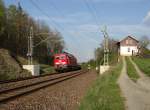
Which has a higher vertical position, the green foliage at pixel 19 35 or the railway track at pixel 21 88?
the green foliage at pixel 19 35

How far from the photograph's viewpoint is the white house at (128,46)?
12900cm

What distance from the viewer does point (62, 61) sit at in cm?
5938

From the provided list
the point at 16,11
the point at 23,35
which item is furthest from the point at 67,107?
the point at 16,11

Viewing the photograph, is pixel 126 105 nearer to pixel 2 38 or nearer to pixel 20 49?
pixel 2 38

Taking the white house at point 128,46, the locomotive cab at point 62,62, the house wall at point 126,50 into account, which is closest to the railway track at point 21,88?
the locomotive cab at point 62,62

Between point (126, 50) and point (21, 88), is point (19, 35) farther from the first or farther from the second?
point (21, 88)

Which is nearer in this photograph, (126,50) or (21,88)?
(21,88)

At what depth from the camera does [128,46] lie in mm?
131500

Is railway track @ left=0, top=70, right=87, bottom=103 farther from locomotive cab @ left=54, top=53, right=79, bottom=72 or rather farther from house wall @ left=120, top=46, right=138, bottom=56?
house wall @ left=120, top=46, right=138, bottom=56

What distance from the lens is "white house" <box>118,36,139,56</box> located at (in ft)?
423

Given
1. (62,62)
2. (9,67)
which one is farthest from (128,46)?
(9,67)

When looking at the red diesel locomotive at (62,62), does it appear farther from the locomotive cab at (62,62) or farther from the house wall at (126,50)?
the house wall at (126,50)

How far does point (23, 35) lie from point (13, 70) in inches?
1763

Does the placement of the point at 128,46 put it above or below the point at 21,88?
above
